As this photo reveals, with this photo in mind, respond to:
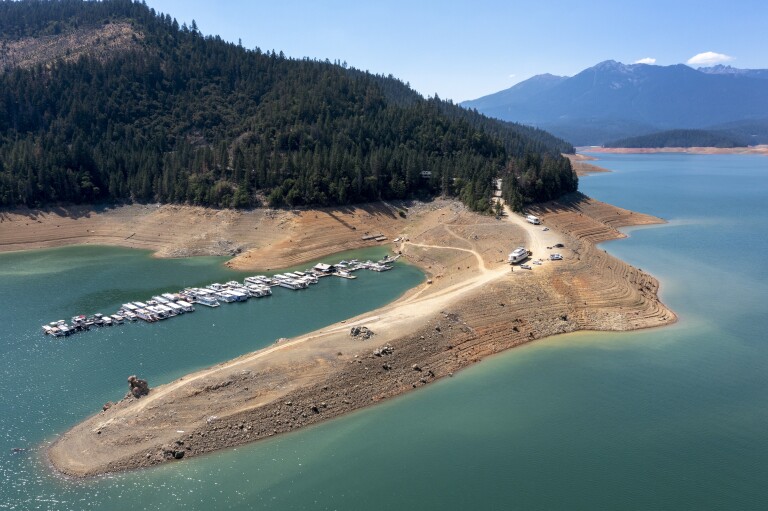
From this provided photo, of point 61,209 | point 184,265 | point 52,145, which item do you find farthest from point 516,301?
point 52,145

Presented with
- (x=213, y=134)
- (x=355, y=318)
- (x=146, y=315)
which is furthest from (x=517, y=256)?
(x=213, y=134)

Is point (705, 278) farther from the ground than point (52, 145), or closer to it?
closer to it

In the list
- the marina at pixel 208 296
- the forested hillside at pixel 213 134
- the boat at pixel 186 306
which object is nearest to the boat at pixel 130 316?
the marina at pixel 208 296

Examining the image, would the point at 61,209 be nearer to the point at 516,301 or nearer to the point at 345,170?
the point at 345,170

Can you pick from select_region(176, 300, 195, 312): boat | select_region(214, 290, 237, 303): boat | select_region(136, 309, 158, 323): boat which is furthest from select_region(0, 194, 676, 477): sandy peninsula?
select_region(176, 300, 195, 312): boat

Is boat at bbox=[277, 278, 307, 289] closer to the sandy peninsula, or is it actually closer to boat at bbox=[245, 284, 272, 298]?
boat at bbox=[245, 284, 272, 298]
